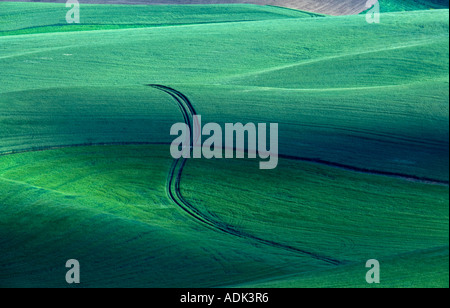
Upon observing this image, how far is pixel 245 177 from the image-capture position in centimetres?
903

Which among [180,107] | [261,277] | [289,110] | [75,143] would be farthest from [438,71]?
[75,143]

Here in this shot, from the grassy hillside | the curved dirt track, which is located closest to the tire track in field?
the grassy hillside

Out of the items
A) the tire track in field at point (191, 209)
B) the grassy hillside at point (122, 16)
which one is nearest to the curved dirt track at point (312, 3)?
the grassy hillside at point (122, 16)

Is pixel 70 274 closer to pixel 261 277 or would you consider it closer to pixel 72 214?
pixel 72 214

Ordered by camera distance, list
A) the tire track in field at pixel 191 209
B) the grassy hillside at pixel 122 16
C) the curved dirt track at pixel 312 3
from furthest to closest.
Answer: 1. the curved dirt track at pixel 312 3
2. the grassy hillside at pixel 122 16
3. the tire track in field at pixel 191 209

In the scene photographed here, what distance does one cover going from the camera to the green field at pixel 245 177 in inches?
293

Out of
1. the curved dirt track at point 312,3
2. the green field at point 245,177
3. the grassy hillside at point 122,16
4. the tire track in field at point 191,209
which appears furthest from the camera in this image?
the curved dirt track at point 312,3

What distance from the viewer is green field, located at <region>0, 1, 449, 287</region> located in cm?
745

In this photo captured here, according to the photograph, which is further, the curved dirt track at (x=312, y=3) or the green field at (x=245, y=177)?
the curved dirt track at (x=312, y=3)

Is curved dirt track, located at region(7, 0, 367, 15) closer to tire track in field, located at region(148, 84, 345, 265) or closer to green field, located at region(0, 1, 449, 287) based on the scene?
green field, located at region(0, 1, 449, 287)

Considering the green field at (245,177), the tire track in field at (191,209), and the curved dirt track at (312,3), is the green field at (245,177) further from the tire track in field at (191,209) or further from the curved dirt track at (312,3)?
the curved dirt track at (312,3)

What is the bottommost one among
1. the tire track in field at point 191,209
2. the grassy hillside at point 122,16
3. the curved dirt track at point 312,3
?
the tire track in field at point 191,209

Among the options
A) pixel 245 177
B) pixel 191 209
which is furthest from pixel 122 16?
pixel 191 209
